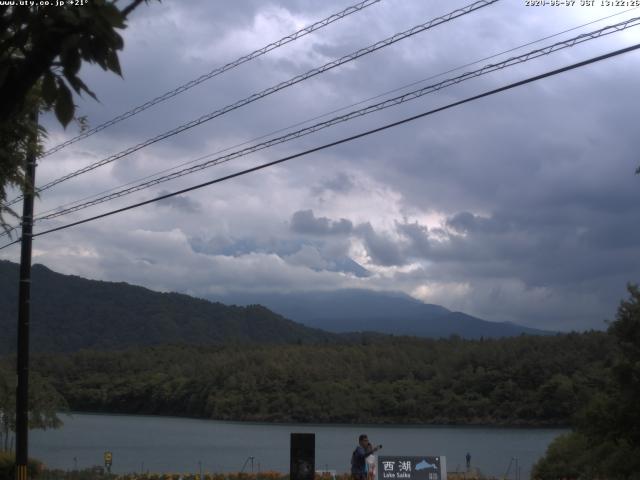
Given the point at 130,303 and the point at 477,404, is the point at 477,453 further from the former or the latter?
the point at 130,303

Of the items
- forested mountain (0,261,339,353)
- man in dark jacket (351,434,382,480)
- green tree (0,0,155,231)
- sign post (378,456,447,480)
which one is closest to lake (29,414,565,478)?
sign post (378,456,447,480)

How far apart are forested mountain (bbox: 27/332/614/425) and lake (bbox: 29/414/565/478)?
2800 millimetres

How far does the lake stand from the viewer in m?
45.4

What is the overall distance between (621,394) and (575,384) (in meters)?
34.0

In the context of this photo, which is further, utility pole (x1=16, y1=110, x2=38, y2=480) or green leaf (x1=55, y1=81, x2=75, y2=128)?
utility pole (x1=16, y1=110, x2=38, y2=480)

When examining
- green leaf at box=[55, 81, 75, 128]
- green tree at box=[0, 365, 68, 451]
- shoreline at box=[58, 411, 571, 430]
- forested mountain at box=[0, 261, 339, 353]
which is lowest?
shoreline at box=[58, 411, 571, 430]

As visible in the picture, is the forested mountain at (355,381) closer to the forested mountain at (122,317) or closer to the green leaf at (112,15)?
the forested mountain at (122,317)

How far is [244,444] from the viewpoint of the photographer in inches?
2318

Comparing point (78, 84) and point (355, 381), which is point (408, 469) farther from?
point (355, 381)

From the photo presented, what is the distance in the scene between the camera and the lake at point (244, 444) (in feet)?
149

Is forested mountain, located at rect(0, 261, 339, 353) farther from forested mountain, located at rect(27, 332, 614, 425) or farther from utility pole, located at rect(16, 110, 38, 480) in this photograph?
utility pole, located at rect(16, 110, 38, 480)

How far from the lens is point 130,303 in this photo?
17850 centimetres

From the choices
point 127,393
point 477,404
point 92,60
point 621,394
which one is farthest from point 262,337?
point 92,60

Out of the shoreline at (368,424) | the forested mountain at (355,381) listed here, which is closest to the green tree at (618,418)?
the shoreline at (368,424)
